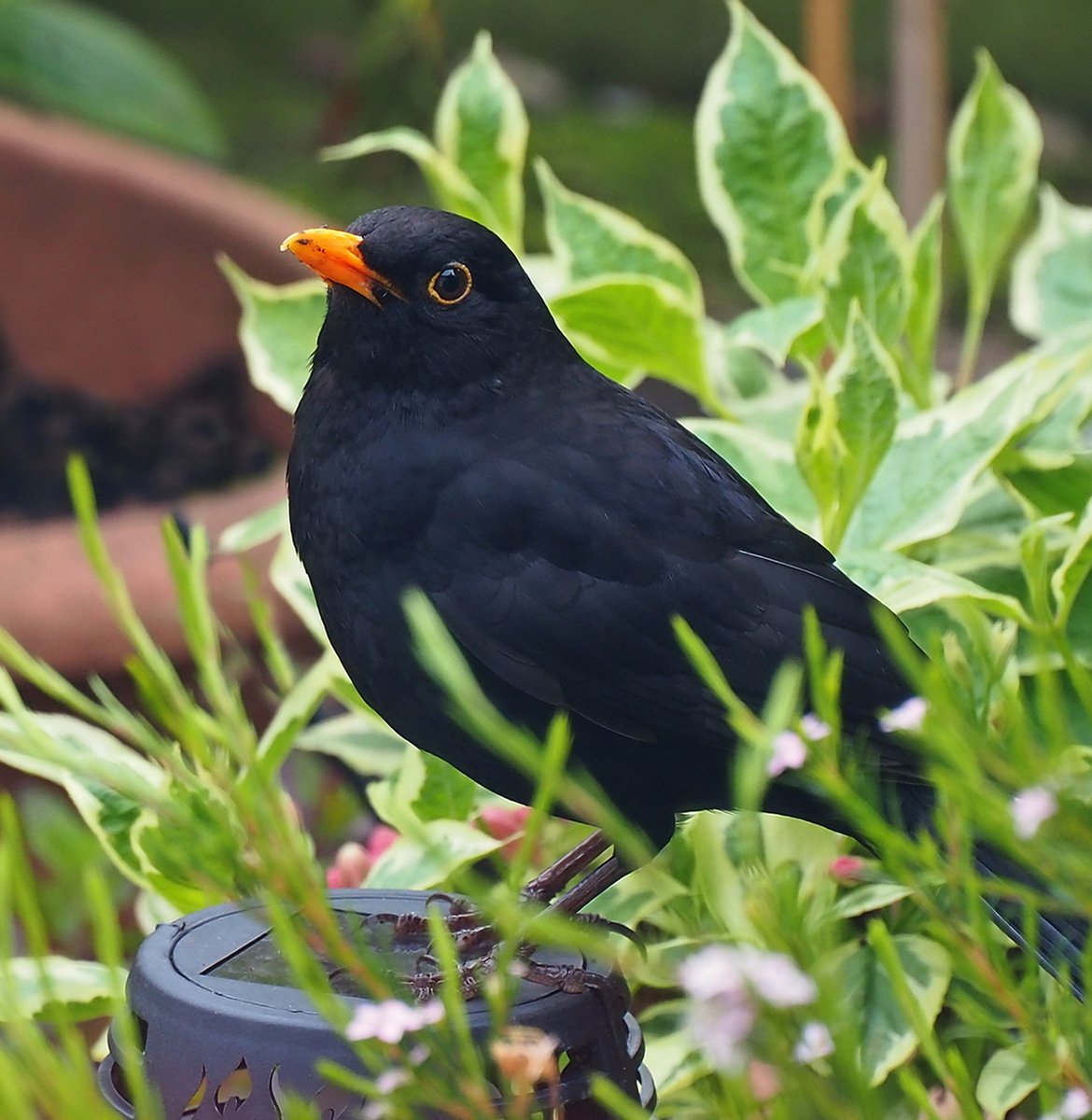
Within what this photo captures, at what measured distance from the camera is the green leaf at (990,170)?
2.09m

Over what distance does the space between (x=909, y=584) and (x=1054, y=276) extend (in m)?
0.78

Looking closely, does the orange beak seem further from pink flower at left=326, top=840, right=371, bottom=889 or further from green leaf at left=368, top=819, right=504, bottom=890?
pink flower at left=326, top=840, right=371, bottom=889

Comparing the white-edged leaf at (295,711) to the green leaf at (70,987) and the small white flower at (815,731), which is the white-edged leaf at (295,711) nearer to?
the green leaf at (70,987)

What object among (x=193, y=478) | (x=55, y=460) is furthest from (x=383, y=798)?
(x=55, y=460)

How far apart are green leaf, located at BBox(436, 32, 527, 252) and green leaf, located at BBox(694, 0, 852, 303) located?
0.23 metres

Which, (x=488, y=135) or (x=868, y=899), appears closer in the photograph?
(x=868, y=899)

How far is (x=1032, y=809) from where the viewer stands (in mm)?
709

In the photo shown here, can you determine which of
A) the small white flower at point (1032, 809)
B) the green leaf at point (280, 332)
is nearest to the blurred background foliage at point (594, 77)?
the green leaf at point (280, 332)

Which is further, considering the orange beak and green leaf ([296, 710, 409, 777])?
green leaf ([296, 710, 409, 777])

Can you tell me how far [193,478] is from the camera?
335 cm

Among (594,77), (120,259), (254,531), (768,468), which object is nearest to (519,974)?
(768,468)

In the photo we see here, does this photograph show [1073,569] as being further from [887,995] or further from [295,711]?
[295,711]

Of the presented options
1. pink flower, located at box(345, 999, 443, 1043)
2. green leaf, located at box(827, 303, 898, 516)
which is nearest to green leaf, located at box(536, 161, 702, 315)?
green leaf, located at box(827, 303, 898, 516)

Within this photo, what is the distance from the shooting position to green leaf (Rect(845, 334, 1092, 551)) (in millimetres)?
1708
